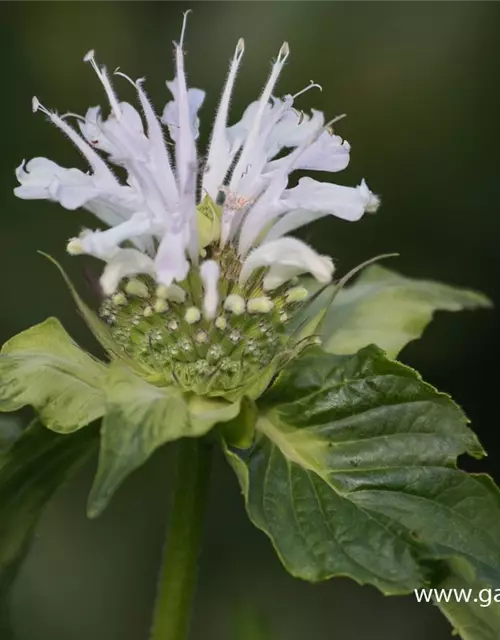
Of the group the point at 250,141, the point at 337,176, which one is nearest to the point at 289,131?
the point at 250,141

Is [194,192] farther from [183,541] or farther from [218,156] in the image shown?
[183,541]

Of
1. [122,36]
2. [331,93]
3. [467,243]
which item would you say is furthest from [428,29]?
[122,36]

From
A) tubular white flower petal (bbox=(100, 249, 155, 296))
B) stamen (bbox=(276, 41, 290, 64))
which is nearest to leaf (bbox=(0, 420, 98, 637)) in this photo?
tubular white flower petal (bbox=(100, 249, 155, 296))

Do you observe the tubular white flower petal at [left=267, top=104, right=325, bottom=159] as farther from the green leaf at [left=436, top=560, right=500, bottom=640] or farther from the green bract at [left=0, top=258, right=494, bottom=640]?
the green leaf at [left=436, top=560, right=500, bottom=640]

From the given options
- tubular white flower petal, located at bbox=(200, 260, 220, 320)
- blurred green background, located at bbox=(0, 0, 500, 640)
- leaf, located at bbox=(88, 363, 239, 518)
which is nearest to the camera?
leaf, located at bbox=(88, 363, 239, 518)

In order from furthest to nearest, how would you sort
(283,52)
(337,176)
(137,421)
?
(337,176) < (283,52) < (137,421)

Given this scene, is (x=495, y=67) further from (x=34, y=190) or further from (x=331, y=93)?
(x=34, y=190)
